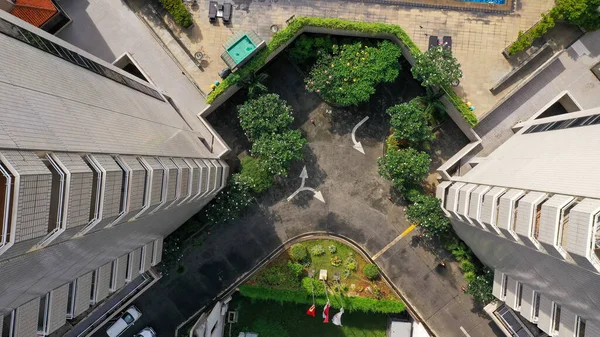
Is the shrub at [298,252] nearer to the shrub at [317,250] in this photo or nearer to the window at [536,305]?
the shrub at [317,250]

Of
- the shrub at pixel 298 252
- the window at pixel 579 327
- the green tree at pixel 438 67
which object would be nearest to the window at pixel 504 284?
the window at pixel 579 327

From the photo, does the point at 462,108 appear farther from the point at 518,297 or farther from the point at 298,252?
the point at 298,252

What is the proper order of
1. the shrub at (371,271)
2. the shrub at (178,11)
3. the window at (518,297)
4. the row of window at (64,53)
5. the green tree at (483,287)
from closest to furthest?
the row of window at (64,53) < the window at (518,297) < the green tree at (483,287) < the shrub at (178,11) < the shrub at (371,271)

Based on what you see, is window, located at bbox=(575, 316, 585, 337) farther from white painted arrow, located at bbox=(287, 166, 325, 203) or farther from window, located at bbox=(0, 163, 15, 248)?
window, located at bbox=(0, 163, 15, 248)

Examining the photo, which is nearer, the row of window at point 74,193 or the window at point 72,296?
the row of window at point 74,193

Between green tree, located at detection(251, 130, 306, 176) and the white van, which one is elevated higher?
green tree, located at detection(251, 130, 306, 176)

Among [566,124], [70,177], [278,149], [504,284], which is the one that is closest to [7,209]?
[70,177]

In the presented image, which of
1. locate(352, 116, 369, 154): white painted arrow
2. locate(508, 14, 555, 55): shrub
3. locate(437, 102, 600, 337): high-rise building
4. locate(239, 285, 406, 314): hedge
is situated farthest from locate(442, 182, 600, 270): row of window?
locate(508, 14, 555, 55): shrub
